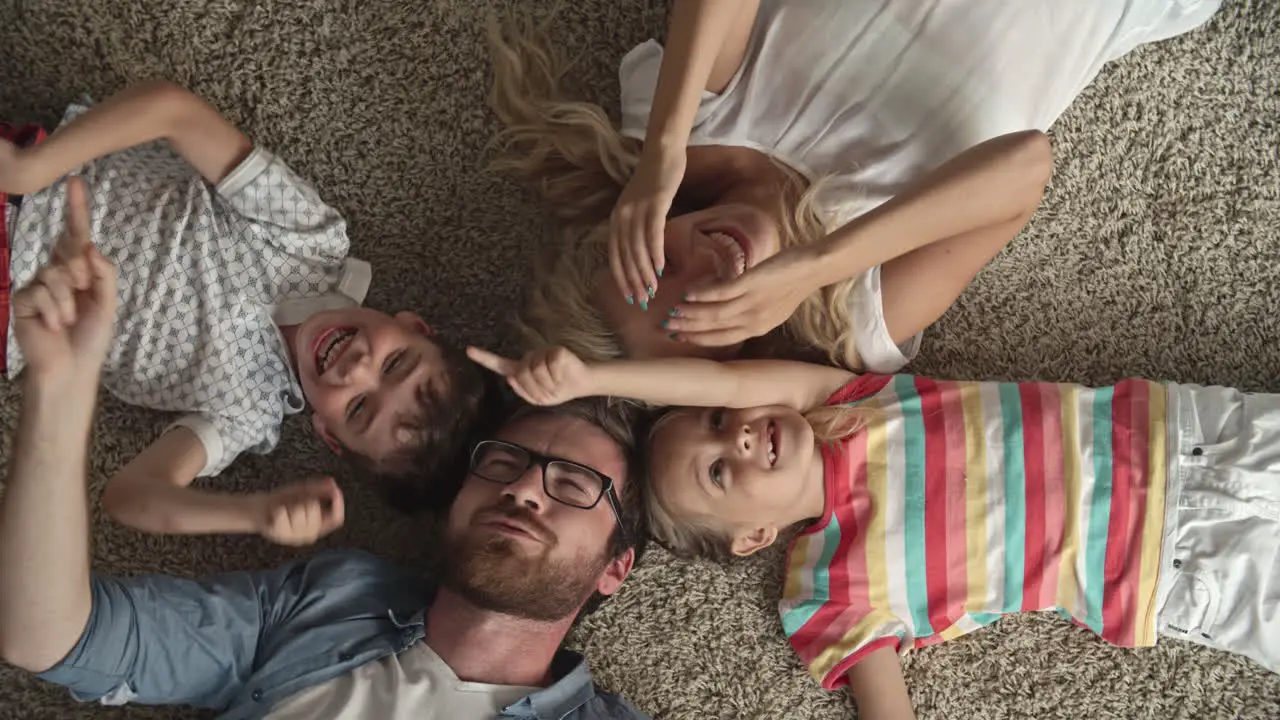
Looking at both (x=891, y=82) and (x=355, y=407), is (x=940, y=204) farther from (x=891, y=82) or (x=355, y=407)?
(x=355, y=407)

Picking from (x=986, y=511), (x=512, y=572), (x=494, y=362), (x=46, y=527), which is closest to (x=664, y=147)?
(x=494, y=362)

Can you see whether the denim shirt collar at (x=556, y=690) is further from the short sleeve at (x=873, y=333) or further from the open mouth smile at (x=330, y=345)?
the short sleeve at (x=873, y=333)

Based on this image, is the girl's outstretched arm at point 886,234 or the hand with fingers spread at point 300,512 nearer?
the hand with fingers spread at point 300,512

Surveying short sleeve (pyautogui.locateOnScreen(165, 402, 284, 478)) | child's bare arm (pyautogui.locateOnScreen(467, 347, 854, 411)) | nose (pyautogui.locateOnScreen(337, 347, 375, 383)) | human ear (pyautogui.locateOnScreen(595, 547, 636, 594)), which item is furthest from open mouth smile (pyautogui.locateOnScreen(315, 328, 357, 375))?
human ear (pyautogui.locateOnScreen(595, 547, 636, 594))

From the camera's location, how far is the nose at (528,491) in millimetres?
1091

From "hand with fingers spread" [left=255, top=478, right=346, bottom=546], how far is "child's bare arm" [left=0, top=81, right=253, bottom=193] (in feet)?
1.67

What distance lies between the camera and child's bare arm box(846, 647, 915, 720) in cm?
124

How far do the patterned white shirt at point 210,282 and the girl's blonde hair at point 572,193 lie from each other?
281mm

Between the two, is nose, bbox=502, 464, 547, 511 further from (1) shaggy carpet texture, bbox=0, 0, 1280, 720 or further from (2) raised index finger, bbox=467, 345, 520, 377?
(1) shaggy carpet texture, bbox=0, 0, 1280, 720

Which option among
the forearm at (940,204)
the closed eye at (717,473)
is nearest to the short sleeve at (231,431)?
the closed eye at (717,473)

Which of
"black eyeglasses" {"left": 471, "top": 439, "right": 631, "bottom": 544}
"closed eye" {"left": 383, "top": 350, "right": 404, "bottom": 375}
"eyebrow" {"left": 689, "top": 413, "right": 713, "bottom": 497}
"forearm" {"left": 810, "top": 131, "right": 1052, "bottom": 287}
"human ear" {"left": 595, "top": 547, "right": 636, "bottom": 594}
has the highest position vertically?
"forearm" {"left": 810, "top": 131, "right": 1052, "bottom": 287}

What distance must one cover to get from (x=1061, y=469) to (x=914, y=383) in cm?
22

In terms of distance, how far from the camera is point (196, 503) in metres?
0.99

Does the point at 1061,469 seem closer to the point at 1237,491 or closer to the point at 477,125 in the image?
the point at 1237,491
